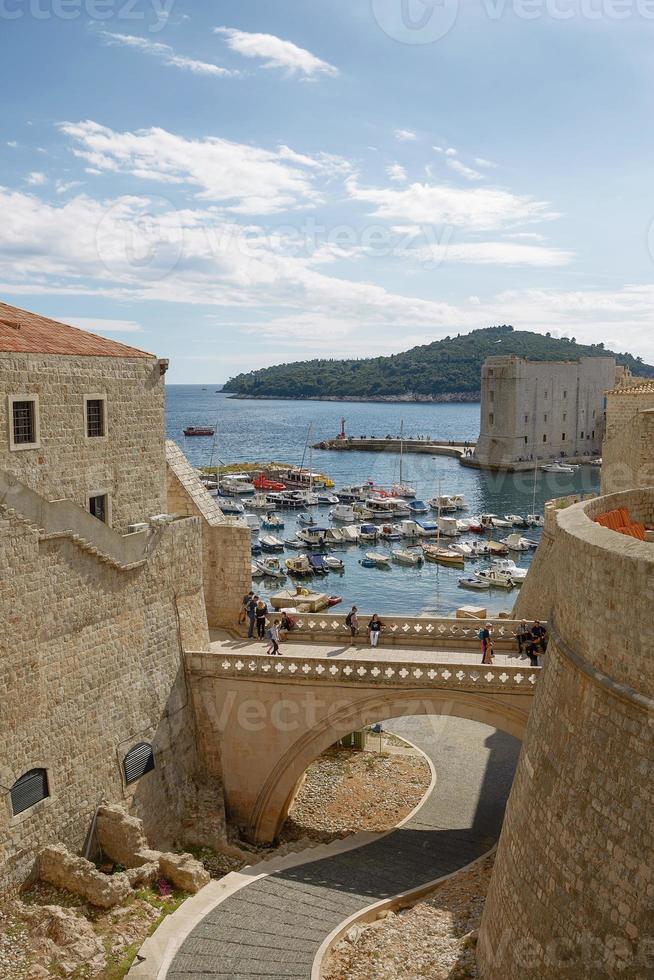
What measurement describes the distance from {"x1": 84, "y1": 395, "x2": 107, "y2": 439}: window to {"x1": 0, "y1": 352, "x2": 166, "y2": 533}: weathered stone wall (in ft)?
0.46

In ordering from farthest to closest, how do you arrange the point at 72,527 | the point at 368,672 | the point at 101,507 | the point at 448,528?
the point at 448,528 → the point at 368,672 → the point at 101,507 → the point at 72,527

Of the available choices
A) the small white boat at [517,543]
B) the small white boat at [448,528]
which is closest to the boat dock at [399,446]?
the small white boat at [448,528]

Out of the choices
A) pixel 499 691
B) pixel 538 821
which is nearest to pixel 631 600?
pixel 538 821

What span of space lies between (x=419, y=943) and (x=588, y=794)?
246 inches

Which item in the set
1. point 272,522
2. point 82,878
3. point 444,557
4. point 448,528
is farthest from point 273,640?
point 272,522

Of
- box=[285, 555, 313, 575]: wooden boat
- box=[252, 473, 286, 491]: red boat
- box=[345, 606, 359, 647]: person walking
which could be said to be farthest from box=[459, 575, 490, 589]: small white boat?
box=[252, 473, 286, 491]: red boat

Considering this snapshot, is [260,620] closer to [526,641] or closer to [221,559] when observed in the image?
[221,559]

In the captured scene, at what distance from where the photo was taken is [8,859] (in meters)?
15.9

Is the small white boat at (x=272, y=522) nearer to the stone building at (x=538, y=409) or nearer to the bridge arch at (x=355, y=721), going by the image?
the stone building at (x=538, y=409)

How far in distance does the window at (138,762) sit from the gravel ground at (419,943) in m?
6.24

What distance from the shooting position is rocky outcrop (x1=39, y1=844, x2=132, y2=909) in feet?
52.9

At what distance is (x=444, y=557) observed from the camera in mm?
61188

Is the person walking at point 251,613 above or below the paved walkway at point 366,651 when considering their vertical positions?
above

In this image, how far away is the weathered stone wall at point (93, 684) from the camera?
639 inches
